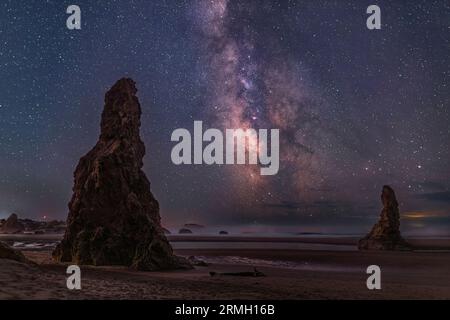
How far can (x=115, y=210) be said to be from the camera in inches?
1145

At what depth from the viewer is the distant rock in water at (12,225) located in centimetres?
15700

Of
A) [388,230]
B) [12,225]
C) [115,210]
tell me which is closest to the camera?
[115,210]

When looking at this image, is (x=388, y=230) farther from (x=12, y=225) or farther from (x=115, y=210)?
(x=12, y=225)

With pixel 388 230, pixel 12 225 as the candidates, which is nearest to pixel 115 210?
pixel 388 230

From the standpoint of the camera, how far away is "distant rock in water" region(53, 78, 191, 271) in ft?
91.4

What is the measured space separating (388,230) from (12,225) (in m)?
147

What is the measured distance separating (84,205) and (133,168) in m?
4.62

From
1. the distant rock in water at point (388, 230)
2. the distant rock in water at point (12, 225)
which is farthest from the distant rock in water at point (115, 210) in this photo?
the distant rock in water at point (12, 225)

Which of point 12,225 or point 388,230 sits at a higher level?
point 388,230
